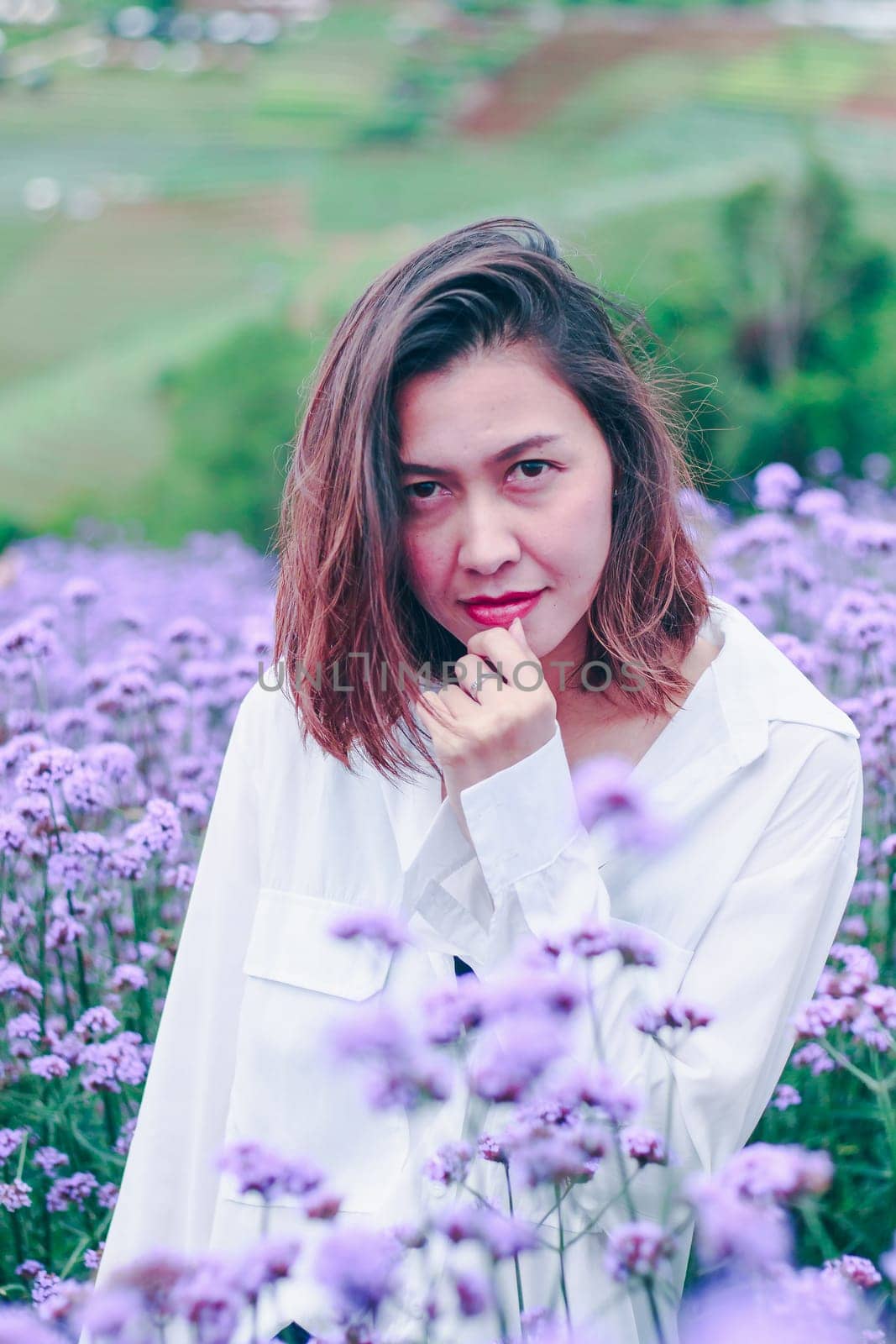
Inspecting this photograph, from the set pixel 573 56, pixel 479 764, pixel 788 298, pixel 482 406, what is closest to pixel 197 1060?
pixel 479 764

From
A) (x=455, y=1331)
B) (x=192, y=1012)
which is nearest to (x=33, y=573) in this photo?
(x=192, y=1012)

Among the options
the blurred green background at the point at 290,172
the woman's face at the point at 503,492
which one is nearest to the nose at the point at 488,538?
the woman's face at the point at 503,492

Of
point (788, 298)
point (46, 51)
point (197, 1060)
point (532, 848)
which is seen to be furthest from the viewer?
point (46, 51)

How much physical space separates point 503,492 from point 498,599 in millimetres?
107

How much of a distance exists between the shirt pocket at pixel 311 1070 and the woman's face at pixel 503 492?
361mm

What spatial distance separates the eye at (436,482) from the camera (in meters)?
1.23

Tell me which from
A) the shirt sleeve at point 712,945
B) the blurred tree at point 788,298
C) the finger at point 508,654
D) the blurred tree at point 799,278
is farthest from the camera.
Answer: the blurred tree at point 799,278

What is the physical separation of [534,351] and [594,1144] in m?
0.77

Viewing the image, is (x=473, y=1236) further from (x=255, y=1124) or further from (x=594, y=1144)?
(x=255, y=1124)

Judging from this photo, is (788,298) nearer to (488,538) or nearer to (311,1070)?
(488,538)

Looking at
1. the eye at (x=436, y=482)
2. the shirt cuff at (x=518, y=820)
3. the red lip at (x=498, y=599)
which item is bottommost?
the shirt cuff at (x=518, y=820)

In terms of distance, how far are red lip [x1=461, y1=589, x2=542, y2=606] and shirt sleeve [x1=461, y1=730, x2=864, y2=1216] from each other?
7.7 inches

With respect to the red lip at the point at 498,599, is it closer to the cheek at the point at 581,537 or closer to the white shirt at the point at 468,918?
the cheek at the point at 581,537

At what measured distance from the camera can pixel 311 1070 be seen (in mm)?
1296
